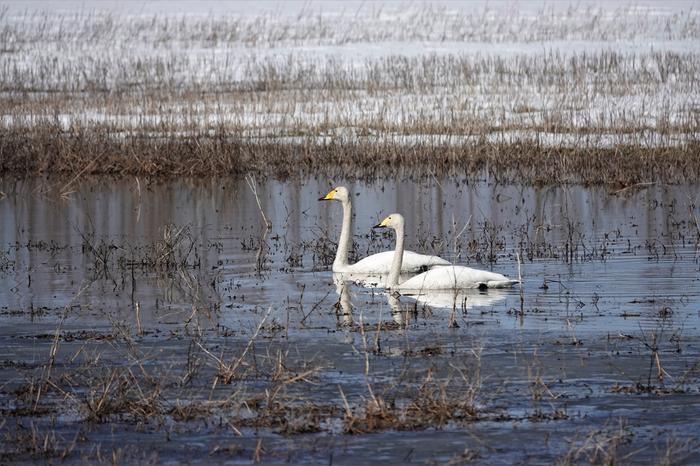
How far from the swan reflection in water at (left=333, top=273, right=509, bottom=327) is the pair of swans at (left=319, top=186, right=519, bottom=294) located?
0.23ft

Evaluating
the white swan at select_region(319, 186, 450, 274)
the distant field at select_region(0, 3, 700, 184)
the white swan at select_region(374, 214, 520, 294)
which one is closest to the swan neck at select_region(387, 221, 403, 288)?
the white swan at select_region(374, 214, 520, 294)

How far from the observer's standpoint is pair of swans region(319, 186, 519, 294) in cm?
1049

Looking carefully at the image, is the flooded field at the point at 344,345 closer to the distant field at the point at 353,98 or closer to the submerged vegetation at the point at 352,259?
the submerged vegetation at the point at 352,259

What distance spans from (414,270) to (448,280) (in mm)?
1346

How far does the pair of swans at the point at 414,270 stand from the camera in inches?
413

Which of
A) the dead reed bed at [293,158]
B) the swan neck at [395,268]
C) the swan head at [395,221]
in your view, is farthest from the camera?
the dead reed bed at [293,158]

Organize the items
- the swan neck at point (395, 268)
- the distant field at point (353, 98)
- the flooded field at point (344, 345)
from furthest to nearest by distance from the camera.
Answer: the distant field at point (353, 98) < the swan neck at point (395, 268) < the flooded field at point (344, 345)

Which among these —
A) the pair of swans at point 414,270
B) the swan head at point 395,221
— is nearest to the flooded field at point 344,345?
the pair of swans at point 414,270

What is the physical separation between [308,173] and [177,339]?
37.2 ft

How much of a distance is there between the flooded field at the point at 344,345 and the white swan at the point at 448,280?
11 cm

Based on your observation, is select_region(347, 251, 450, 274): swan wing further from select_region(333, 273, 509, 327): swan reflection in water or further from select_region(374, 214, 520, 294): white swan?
select_region(374, 214, 520, 294): white swan

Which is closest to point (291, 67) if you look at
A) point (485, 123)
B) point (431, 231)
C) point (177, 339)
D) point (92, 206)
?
point (485, 123)

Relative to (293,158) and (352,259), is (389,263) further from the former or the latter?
(293,158)

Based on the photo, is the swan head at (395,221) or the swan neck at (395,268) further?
the swan head at (395,221)
